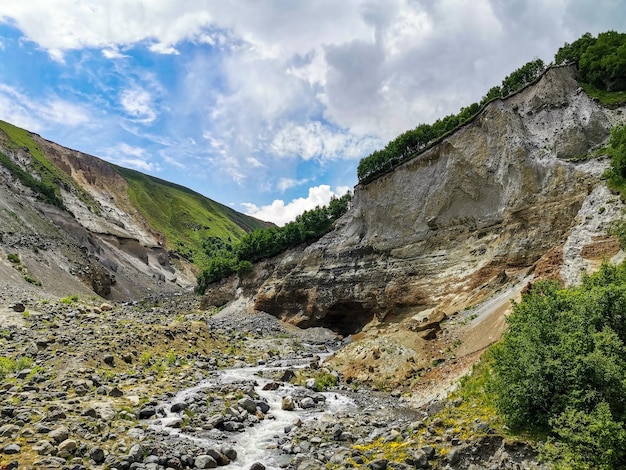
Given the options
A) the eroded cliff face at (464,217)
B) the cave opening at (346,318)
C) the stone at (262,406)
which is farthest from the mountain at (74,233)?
the stone at (262,406)

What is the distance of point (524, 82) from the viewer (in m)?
49.9

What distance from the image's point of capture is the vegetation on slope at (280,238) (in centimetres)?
6788

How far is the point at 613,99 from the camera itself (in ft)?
129

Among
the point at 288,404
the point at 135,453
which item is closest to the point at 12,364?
the point at 135,453

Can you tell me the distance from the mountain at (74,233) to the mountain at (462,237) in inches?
1393

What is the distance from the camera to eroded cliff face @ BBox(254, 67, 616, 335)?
37125mm

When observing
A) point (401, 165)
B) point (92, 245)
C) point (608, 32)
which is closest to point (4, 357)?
point (401, 165)

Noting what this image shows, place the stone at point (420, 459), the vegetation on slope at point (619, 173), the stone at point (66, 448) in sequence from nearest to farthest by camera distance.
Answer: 1. the stone at point (420, 459)
2. the stone at point (66, 448)
3. the vegetation on slope at point (619, 173)

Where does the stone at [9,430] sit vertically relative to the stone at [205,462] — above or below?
above

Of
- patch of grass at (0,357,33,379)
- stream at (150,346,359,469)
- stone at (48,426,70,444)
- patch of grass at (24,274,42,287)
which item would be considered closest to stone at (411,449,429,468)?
stream at (150,346,359,469)

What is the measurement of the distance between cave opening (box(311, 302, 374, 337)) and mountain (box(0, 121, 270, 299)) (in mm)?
38142

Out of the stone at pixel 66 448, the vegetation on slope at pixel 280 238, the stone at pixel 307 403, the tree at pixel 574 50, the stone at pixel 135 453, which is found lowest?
the stone at pixel 307 403

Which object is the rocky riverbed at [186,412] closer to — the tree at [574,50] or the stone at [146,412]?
the stone at [146,412]

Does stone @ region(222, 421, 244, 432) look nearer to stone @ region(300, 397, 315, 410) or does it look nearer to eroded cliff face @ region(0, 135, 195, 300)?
stone @ region(300, 397, 315, 410)
